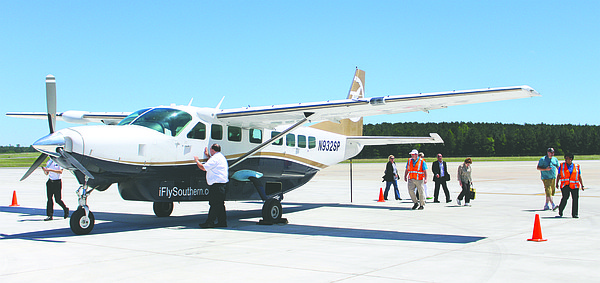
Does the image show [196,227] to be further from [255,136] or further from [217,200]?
[255,136]

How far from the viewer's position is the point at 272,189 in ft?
45.8

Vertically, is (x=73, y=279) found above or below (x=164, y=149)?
below

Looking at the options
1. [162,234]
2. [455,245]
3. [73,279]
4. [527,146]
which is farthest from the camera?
[527,146]

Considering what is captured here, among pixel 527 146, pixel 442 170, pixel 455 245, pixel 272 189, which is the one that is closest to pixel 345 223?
pixel 272 189

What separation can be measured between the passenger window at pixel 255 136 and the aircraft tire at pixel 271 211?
197cm

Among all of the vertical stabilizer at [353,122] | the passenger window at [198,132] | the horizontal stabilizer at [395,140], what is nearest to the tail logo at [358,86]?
the vertical stabilizer at [353,122]

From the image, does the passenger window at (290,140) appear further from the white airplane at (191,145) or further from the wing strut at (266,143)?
the wing strut at (266,143)

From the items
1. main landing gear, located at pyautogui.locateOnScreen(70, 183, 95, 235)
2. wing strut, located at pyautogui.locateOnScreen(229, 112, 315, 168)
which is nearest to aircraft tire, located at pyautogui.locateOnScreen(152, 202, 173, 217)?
wing strut, located at pyautogui.locateOnScreen(229, 112, 315, 168)

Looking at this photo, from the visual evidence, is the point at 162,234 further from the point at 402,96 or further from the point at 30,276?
the point at 402,96

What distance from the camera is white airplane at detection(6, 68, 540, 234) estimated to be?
31.6 feet

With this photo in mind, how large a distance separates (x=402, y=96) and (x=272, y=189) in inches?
195

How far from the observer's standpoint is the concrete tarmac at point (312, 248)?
20.6 ft

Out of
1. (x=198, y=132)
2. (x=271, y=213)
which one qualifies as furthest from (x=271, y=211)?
(x=198, y=132)

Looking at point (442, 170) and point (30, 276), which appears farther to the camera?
point (442, 170)
